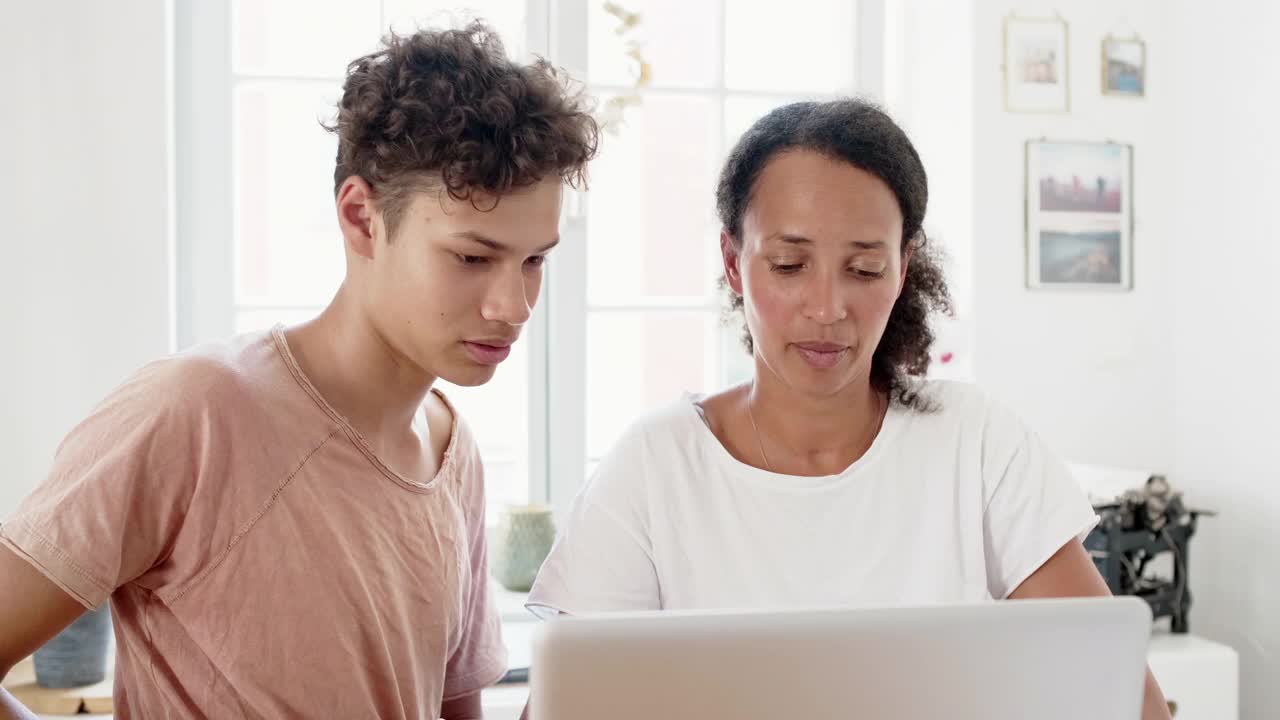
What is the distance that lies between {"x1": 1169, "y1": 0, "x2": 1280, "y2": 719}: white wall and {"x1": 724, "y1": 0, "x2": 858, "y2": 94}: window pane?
732 millimetres

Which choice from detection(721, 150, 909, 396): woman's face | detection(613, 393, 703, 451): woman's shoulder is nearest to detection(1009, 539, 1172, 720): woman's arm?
detection(721, 150, 909, 396): woman's face

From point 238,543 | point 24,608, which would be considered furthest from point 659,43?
point 24,608

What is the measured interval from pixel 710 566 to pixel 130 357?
144cm

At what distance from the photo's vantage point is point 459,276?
995 millimetres

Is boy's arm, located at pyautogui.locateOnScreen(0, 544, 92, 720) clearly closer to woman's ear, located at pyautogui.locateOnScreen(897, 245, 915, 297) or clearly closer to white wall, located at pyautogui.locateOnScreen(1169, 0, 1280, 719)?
woman's ear, located at pyautogui.locateOnScreen(897, 245, 915, 297)

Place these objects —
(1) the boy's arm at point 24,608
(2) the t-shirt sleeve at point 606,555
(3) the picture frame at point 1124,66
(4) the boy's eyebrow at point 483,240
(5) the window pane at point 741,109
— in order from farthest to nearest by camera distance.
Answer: (5) the window pane at point 741,109
(3) the picture frame at point 1124,66
(2) the t-shirt sleeve at point 606,555
(4) the boy's eyebrow at point 483,240
(1) the boy's arm at point 24,608

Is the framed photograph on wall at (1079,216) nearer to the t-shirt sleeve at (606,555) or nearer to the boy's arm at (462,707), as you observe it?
the t-shirt sleeve at (606,555)

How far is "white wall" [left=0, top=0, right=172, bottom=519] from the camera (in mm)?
2088

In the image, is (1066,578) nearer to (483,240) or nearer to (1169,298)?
(483,240)

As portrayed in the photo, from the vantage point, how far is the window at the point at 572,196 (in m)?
2.36

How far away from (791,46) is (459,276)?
1880mm

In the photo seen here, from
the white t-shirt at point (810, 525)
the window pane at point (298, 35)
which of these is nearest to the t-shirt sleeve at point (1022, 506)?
the white t-shirt at point (810, 525)

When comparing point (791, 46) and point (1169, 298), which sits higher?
point (791, 46)

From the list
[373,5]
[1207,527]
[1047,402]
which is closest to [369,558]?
[373,5]
